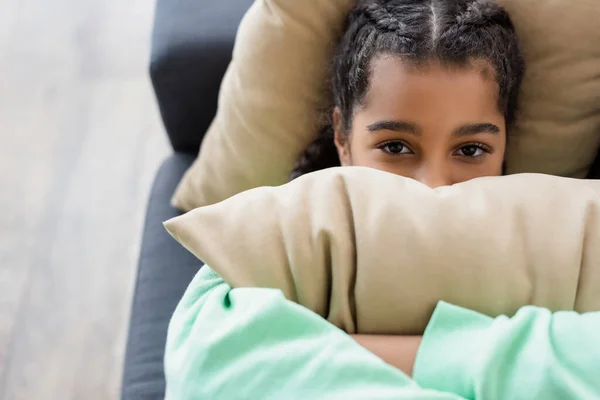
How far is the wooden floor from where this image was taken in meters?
1.37

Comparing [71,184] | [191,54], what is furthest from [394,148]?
[71,184]

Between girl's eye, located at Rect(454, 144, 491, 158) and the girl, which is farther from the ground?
the girl

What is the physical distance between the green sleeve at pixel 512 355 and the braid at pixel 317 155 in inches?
16.1

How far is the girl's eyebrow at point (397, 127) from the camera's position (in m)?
0.80

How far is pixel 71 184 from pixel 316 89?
881 millimetres

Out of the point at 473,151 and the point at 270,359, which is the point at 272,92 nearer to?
the point at 473,151

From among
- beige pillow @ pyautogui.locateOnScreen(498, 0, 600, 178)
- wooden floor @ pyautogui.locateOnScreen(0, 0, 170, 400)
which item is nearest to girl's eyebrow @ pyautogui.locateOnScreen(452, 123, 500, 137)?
beige pillow @ pyautogui.locateOnScreen(498, 0, 600, 178)

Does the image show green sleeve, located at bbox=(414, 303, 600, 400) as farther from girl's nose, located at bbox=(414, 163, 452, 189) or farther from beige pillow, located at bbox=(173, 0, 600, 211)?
beige pillow, located at bbox=(173, 0, 600, 211)

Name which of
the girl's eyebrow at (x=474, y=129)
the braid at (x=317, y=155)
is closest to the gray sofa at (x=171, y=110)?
the braid at (x=317, y=155)

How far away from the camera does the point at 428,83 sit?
31.0 inches

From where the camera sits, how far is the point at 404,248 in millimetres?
632

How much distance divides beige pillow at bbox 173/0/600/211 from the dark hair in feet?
0.10

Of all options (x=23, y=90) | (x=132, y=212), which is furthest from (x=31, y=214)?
(x=23, y=90)

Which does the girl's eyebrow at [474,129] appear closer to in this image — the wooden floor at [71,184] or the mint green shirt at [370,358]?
the mint green shirt at [370,358]
